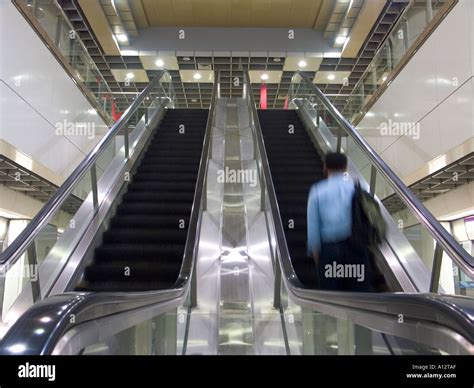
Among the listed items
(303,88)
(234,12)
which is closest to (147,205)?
(303,88)

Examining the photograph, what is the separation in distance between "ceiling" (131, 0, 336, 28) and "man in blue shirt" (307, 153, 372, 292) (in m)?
9.58

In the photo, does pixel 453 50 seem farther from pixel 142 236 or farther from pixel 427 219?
pixel 142 236

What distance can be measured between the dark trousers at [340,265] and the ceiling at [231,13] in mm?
9862

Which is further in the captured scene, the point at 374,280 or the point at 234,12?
the point at 234,12

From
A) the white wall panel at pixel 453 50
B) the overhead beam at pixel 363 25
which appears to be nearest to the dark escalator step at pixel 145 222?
the white wall panel at pixel 453 50

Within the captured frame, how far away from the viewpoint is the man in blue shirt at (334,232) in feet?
10.5

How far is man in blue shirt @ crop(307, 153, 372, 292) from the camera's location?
3.21 metres

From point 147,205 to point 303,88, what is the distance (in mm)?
5996

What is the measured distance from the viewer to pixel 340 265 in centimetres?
322

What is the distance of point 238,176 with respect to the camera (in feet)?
25.3

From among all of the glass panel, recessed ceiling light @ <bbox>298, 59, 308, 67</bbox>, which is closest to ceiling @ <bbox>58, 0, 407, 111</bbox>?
recessed ceiling light @ <bbox>298, 59, 308, 67</bbox>

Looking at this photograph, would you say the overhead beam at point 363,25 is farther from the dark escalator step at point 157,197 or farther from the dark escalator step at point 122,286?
the dark escalator step at point 122,286

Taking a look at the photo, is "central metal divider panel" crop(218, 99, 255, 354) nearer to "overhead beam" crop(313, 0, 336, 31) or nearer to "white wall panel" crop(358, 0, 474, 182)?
"white wall panel" crop(358, 0, 474, 182)
